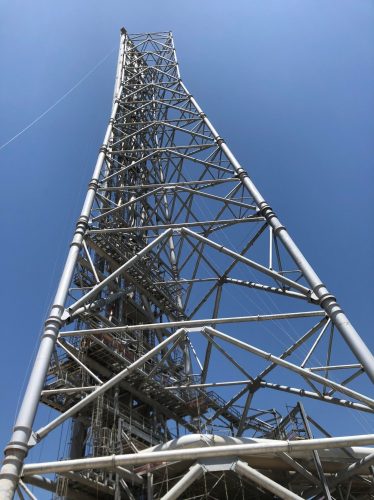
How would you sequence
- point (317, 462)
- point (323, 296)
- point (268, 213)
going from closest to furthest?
1. point (317, 462)
2. point (323, 296)
3. point (268, 213)

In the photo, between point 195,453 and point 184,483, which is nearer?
point 195,453

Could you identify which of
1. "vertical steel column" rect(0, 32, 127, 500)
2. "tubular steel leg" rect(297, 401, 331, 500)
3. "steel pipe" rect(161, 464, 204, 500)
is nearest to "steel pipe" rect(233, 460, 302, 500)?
"steel pipe" rect(161, 464, 204, 500)

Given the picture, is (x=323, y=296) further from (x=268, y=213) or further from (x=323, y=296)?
(x=268, y=213)

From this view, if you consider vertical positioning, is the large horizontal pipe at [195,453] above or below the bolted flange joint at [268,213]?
below

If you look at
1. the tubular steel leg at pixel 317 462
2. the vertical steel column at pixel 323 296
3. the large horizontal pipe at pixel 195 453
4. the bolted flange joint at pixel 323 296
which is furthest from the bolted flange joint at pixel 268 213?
the large horizontal pipe at pixel 195 453

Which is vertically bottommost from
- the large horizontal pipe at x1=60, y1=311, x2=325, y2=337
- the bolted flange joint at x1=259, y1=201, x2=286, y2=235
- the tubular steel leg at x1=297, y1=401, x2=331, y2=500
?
the tubular steel leg at x1=297, y1=401, x2=331, y2=500

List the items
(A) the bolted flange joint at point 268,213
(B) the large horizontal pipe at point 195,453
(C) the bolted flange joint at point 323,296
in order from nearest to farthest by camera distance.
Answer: (B) the large horizontal pipe at point 195,453, (C) the bolted flange joint at point 323,296, (A) the bolted flange joint at point 268,213

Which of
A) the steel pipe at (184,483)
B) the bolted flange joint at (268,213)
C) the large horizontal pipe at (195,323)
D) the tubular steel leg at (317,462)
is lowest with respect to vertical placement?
the steel pipe at (184,483)

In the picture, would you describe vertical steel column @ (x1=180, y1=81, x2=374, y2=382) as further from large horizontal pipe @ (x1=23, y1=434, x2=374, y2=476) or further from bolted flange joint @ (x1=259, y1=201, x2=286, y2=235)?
large horizontal pipe @ (x1=23, y1=434, x2=374, y2=476)

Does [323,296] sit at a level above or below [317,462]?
above

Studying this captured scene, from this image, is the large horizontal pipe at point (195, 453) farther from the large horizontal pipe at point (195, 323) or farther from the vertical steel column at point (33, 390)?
the large horizontal pipe at point (195, 323)

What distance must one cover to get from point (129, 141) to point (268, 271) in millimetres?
13422

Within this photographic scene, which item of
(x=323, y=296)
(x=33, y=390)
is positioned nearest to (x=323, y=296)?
(x=323, y=296)

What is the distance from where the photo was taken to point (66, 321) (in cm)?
888
